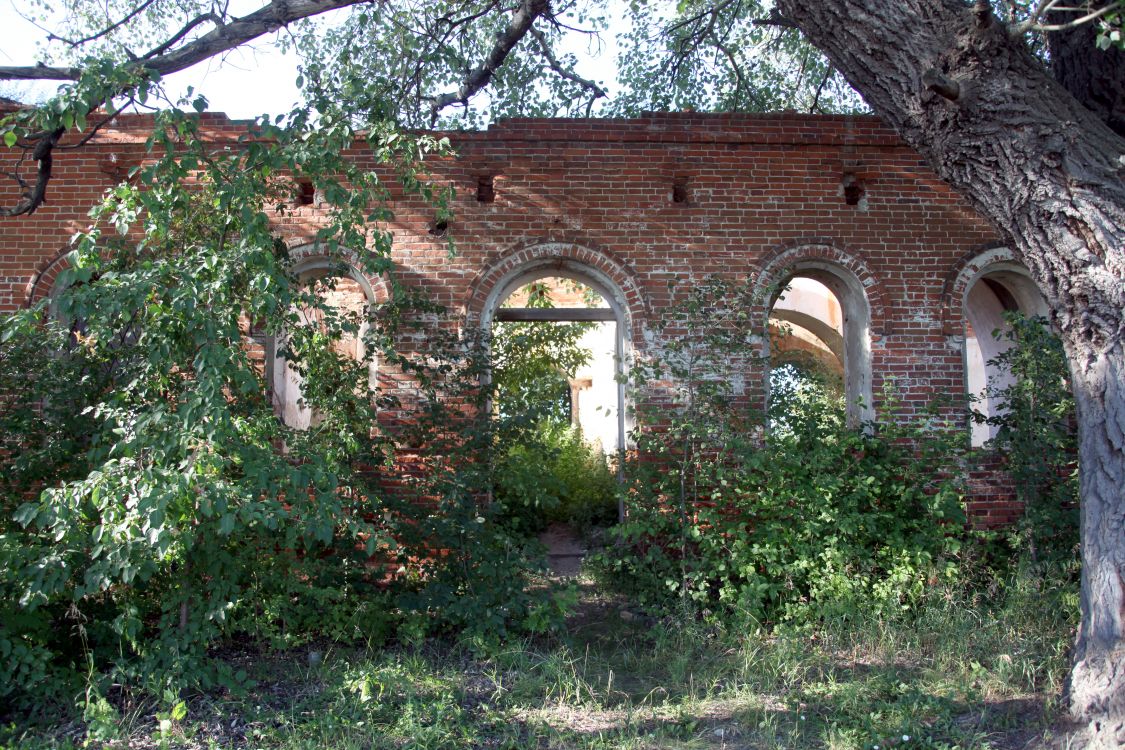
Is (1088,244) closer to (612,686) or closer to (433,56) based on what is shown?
(612,686)

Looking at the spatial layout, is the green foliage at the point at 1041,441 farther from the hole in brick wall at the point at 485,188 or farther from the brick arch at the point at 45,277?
the brick arch at the point at 45,277

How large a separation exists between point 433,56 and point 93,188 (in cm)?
335

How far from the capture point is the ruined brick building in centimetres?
809

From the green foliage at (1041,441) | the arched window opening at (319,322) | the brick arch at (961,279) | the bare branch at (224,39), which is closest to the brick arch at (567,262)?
the arched window opening at (319,322)

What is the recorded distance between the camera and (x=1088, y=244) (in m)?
4.65

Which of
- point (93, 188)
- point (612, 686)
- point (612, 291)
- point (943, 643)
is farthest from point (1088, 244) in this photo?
point (93, 188)

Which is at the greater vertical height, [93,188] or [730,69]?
[730,69]

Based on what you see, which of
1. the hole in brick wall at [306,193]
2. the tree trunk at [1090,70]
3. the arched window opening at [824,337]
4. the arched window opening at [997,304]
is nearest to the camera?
the tree trunk at [1090,70]

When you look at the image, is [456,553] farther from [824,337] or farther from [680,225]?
[824,337]

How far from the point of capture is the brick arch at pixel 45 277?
802cm

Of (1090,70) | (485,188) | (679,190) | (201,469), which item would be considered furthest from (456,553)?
(1090,70)

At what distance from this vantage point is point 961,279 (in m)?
8.30

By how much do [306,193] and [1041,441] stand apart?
21.4 feet

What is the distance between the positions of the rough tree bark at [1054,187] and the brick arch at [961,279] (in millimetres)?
3112
